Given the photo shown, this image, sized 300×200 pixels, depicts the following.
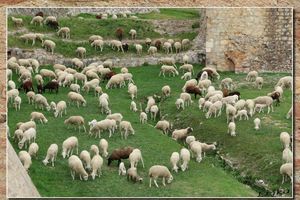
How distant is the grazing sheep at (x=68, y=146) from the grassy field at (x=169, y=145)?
50 mm

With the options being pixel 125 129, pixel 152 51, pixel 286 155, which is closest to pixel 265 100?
pixel 286 155

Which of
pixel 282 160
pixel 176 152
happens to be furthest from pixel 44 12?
pixel 282 160

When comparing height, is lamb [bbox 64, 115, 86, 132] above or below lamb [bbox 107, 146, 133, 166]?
above

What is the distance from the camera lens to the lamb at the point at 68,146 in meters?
7.45

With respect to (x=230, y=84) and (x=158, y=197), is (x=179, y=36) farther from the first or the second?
(x=158, y=197)

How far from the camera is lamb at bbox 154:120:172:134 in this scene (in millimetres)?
7715

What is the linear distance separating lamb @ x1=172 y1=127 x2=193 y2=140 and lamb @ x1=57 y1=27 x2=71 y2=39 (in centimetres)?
120

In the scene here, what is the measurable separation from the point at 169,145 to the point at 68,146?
2.66 ft

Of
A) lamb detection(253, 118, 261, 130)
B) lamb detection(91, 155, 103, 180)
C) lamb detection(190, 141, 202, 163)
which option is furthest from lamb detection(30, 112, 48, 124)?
lamb detection(253, 118, 261, 130)

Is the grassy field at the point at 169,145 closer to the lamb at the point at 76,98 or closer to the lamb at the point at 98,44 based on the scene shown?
the lamb at the point at 76,98

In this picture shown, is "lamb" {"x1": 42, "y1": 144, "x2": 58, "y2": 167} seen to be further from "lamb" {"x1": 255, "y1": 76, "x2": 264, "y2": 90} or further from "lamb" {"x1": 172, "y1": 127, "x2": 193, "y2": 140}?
"lamb" {"x1": 255, "y1": 76, "x2": 264, "y2": 90}

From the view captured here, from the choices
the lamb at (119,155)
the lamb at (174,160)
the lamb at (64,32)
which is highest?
the lamb at (64,32)

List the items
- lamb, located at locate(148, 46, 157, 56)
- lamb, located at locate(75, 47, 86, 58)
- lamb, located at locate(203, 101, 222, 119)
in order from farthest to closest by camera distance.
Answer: lamb, located at locate(148, 46, 157, 56)
lamb, located at locate(75, 47, 86, 58)
lamb, located at locate(203, 101, 222, 119)

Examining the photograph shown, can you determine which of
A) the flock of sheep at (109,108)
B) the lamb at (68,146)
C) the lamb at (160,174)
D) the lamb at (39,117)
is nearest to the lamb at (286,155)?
the flock of sheep at (109,108)
